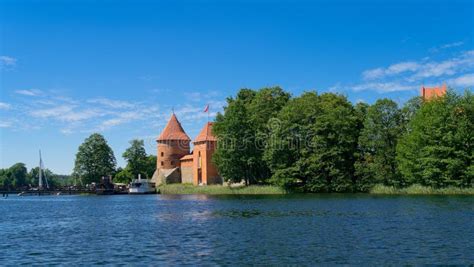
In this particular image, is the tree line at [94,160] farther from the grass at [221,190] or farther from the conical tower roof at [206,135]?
the conical tower roof at [206,135]

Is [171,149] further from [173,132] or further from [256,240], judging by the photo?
[256,240]

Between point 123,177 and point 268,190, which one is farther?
point 123,177

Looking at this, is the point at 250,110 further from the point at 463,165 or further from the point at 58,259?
the point at 58,259

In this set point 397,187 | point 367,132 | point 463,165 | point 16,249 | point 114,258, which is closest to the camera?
point 114,258

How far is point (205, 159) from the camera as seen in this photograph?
292ft

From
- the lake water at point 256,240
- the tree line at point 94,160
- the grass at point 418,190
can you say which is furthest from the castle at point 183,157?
the lake water at point 256,240

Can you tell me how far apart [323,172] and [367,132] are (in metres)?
7.10

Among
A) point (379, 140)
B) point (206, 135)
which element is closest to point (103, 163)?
point (206, 135)

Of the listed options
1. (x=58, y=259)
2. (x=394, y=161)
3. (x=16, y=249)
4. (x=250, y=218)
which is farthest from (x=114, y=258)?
(x=394, y=161)

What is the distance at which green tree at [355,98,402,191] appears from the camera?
201ft

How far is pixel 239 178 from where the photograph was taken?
7369cm

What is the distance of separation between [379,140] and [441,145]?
921 centimetres

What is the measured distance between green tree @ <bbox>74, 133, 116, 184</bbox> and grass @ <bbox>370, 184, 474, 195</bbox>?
62.8m

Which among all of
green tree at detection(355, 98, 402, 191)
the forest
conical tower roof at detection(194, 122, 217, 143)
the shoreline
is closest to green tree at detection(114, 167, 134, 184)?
the shoreline
